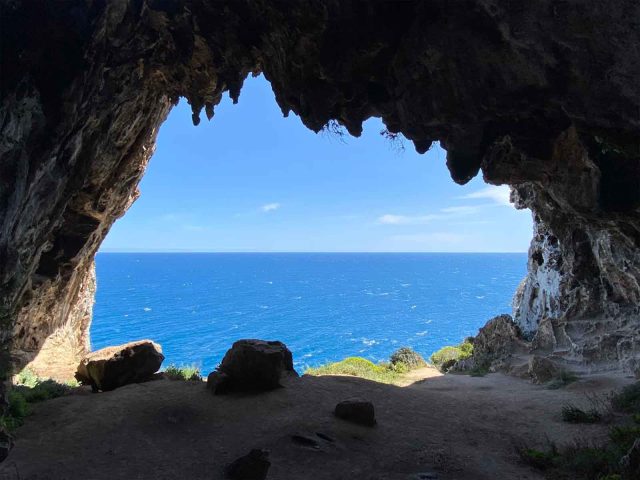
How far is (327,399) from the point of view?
1399 centimetres

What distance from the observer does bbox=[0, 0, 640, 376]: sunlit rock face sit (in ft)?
31.8

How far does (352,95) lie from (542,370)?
14.8 metres

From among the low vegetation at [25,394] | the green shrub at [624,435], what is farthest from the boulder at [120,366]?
the green shrub at [624,435]

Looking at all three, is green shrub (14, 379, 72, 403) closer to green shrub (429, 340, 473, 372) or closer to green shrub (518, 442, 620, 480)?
green shrub (518, 442, 620, 480)

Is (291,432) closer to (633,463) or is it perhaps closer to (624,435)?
(633,463)

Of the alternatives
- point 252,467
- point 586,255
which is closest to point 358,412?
point 252,467

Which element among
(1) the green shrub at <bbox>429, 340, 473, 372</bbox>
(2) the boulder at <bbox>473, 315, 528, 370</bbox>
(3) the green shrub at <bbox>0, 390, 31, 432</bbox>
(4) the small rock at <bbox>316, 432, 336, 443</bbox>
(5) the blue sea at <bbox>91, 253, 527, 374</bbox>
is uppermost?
(3) the green shrub at <bbox>0, 390, 31, 432</bbox>

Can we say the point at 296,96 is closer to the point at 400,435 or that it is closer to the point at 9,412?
the point at 400,435

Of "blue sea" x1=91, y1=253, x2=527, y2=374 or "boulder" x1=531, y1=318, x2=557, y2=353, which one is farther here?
"blue sea" x1=91, y1=253, x2=527, y2=374

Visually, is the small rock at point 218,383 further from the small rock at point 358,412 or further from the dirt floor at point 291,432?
the small rock at point 358,412

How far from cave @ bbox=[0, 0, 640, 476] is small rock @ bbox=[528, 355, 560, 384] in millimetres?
1086

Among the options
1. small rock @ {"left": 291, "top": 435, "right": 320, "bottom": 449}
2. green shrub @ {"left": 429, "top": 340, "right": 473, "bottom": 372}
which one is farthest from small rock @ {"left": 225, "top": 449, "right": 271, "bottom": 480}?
green shrub @ {"left": 429, "top": 340, "right": 473, "bottom": 372}

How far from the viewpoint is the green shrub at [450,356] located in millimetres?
29342

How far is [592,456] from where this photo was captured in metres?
8.52
